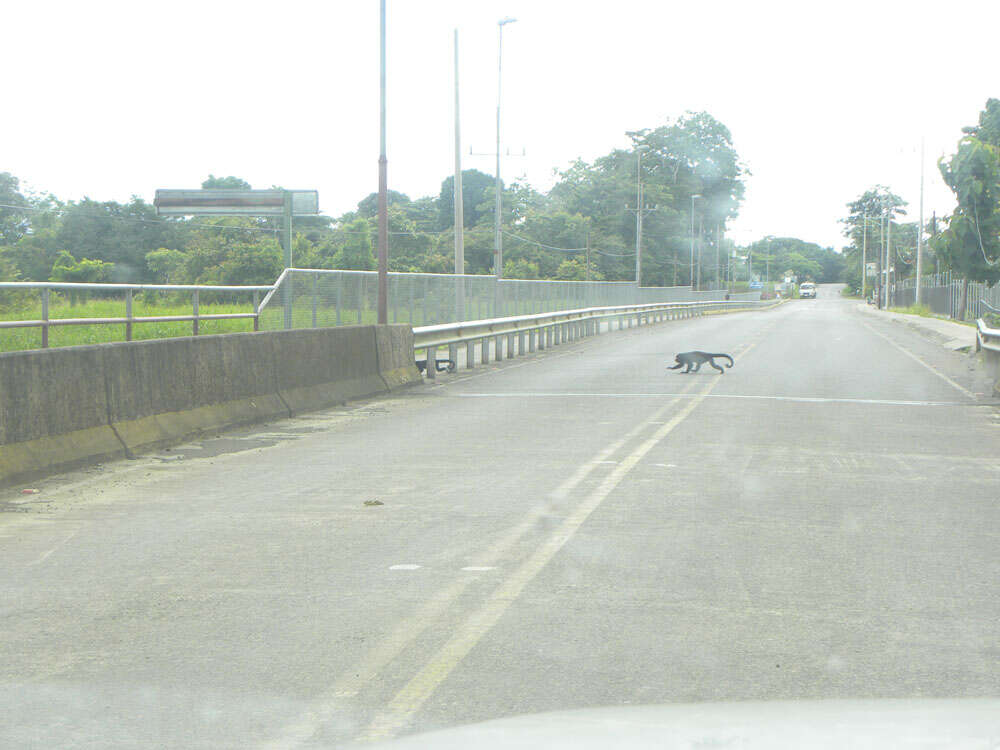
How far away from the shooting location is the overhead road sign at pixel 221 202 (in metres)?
51.2

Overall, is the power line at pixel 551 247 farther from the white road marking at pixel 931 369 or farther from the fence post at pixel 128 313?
the fence post at pixel 128 313

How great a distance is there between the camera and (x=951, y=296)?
63.3 metres

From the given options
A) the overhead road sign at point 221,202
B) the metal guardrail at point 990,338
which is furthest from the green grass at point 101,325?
the overhead road sign at point 221,202

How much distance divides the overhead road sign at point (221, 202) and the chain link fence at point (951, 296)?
29.3m

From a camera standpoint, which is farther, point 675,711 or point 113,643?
point 113,643

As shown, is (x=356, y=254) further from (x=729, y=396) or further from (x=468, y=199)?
(x=729, y=396)

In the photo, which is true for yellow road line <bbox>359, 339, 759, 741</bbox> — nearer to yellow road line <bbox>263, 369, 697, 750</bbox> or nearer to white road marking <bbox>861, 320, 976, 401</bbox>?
yellow road line <bbox>263, 369, 697, 750</bbox>

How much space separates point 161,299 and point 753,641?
1146 cm

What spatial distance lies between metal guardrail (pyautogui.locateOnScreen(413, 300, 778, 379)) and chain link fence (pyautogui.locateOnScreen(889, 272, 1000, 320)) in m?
14.6

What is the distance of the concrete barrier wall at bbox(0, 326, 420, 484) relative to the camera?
34.8 feet

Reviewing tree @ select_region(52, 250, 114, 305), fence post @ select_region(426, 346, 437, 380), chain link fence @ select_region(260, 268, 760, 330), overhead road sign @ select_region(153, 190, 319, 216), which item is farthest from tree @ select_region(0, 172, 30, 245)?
fence post @ select_region(426, 346, 437, 380)

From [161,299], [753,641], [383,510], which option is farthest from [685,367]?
[753,641]

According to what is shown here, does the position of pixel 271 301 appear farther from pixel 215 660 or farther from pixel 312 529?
pixel 215 660

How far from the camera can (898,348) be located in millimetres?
34094
